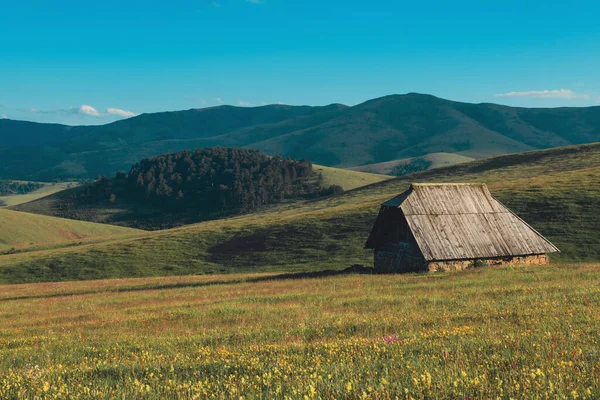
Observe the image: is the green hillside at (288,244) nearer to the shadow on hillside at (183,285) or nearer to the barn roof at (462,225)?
the barn roof at (462,225)

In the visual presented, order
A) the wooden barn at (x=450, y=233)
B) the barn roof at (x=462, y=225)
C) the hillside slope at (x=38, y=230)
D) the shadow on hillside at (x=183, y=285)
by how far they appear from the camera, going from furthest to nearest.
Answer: the hillside slope at (x=38, y=230) < the barn roof at (x=462, y=225) < the wooden barn at (x=450, y=233) < the shadow on hillside at (x=183, y=285)

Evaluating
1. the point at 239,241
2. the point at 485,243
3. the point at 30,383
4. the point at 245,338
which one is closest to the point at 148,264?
the point at 239,241

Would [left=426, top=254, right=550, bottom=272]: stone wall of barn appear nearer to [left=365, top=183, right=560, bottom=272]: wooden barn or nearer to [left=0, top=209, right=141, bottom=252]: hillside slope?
[left=365, top=183, right=560, bottom=272]: wooden barn

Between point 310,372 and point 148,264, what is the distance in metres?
58.3

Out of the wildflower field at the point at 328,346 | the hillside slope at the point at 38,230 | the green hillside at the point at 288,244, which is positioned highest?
the wildflower field at the point at 328,346

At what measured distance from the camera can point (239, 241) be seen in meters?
69.2

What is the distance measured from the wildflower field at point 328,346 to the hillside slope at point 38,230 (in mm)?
94532

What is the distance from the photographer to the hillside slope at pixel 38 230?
117 metres

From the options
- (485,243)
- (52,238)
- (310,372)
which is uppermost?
(310,372)

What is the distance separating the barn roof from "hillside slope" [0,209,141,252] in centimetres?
8383

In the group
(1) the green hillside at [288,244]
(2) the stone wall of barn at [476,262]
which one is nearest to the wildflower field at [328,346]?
(2) the stone wall of barn at [476,262]

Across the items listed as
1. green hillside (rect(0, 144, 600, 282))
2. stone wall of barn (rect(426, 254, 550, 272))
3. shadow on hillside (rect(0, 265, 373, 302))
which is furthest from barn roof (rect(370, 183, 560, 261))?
green hillside (rect(0, 144, 600, 282))

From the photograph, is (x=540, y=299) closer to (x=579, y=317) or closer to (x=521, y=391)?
(x=579, y=317)

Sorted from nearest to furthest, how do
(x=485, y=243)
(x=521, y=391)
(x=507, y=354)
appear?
(x=521, y=391)
(x=507, y=354)
(x=485, y=243)
